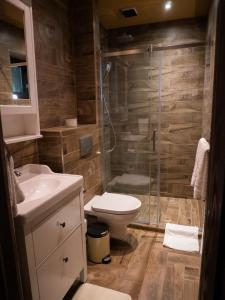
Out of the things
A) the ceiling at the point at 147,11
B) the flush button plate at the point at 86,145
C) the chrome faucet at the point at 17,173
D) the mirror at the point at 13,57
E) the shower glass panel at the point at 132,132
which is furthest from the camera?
the shower glass panel at the point at 132,132

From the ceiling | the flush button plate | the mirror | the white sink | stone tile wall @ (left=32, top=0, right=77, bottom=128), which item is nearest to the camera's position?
the white sink

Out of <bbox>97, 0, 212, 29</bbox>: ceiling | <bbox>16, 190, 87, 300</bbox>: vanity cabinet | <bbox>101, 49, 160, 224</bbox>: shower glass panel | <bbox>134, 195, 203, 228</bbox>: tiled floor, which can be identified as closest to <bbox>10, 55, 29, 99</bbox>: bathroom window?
<bbox>16, 190, 87, 300</bbox>: vanity cabinet

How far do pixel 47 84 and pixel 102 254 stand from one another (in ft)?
5.46

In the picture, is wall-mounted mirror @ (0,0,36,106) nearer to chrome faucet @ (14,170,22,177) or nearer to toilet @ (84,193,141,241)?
chrome faucet @ (14,170,22,177)

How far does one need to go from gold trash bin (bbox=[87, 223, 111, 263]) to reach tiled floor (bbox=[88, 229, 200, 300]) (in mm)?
61

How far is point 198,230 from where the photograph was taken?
7.95 ft

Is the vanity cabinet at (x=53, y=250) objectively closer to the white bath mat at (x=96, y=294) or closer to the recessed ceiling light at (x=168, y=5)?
the white bath mat at (x=96, y=294)

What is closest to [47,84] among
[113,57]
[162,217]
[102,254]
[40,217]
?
[113,57]

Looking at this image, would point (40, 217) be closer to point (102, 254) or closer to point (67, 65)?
point (102, 254)

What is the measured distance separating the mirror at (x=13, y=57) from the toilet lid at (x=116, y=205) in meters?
1.14

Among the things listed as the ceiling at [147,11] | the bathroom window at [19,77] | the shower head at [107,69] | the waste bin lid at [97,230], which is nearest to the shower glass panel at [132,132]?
the shower head at [107,69]

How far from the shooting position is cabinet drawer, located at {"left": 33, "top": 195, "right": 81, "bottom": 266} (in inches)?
47.9

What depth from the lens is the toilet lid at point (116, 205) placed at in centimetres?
202

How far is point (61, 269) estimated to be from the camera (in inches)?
57.2
